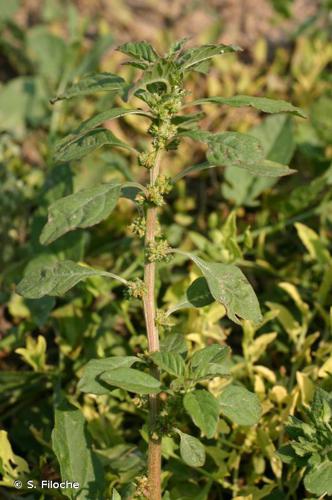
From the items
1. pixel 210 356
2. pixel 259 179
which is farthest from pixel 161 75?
pixel 259 179

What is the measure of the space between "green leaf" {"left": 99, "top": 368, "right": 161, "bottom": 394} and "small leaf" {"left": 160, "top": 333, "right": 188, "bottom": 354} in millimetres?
109

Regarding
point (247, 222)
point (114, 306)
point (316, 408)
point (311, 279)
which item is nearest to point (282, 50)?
point (247, 222)

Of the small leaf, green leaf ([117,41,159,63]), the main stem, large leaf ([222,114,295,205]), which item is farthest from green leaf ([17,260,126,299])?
large leaf ([222,114,295,205])

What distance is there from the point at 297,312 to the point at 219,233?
0.96 feet

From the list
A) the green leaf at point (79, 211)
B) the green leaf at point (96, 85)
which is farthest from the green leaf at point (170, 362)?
the green leaf at point (96, 85)

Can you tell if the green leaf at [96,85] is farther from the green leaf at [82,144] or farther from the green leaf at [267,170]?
the green leaf at [267,170]

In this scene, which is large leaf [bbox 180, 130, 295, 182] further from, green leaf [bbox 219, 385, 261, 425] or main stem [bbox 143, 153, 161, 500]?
green leaf [bbox 219, 385, 261, 425]

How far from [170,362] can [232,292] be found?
160mm

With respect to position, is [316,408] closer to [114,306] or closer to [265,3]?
[114,306]

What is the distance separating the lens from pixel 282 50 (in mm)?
3010

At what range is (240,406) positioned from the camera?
1329 millimetres

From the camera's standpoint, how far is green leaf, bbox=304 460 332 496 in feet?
4.07

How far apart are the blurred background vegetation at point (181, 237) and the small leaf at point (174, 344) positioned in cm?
3

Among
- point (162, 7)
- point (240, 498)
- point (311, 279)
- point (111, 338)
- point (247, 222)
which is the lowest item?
point (240, 498)
